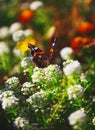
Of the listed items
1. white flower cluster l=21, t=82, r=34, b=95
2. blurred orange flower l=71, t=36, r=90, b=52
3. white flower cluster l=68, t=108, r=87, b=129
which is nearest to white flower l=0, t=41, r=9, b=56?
blurred orange flower l=71, t=36, r=90, b=52

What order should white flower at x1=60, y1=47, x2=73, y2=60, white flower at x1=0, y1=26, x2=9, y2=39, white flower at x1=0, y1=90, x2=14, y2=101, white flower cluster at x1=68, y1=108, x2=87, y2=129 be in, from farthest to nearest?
white flower at x1=0, y1=26, x2=9, y2=39
white flower at x1=60, y1=47, x2=73, y2=60
white flower at x1=0, y1=90, x2=14, y2=101
white flower cluster at x1=68, y1=108, x2=87, y2=129

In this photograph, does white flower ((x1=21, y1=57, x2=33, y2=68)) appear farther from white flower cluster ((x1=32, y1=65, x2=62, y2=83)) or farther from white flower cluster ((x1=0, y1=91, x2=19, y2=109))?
white flower cluster ((x1=0, y1=91, x2=19, y2=109))

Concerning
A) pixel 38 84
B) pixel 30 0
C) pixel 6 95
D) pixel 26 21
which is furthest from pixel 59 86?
pixel 30 0

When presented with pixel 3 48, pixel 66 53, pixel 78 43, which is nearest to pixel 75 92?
pixel 66 53

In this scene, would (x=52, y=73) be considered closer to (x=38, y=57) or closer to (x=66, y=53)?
(x=38, y=57)

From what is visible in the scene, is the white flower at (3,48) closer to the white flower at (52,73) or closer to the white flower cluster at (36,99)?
the white flower at (52,73)
